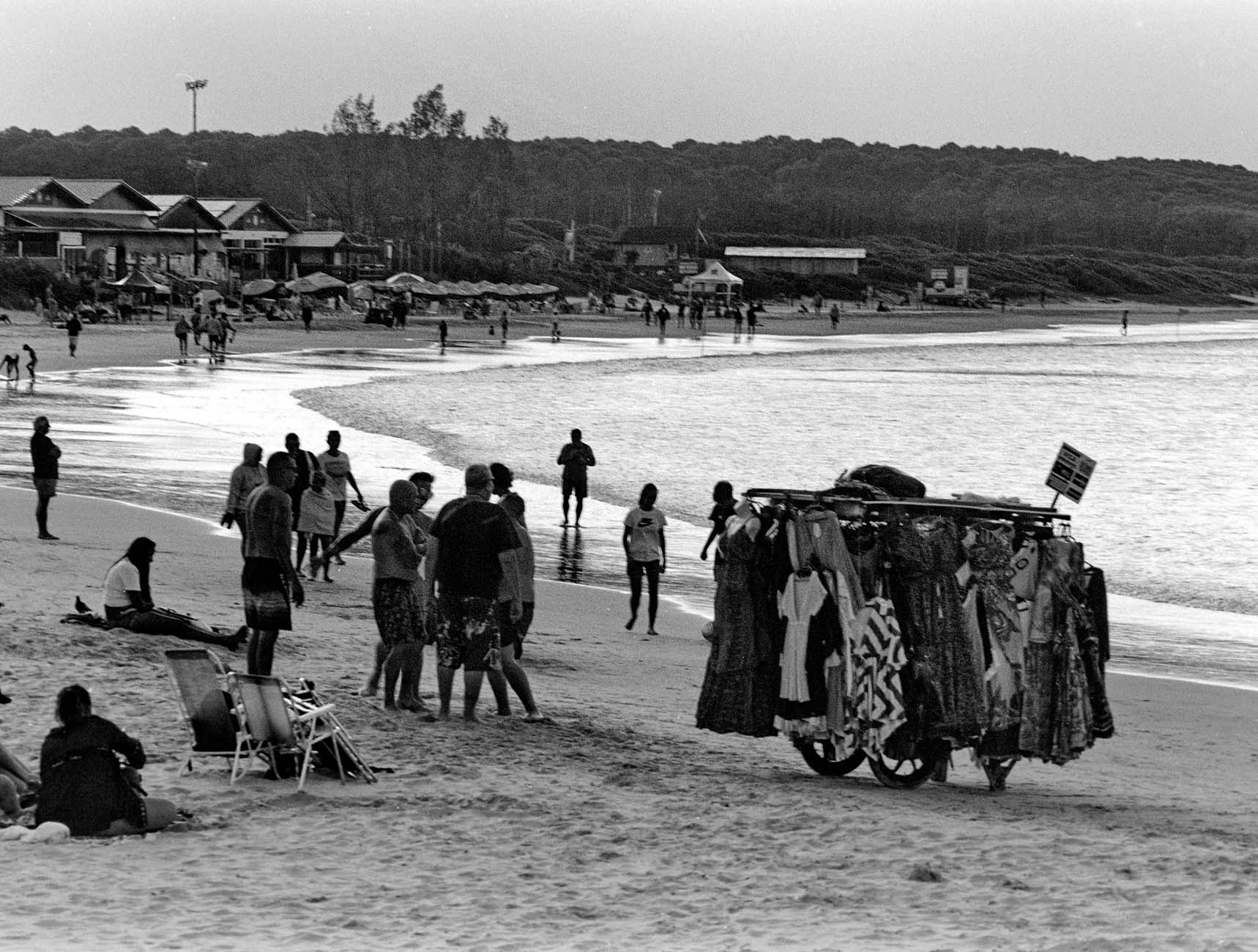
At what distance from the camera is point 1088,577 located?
865 cm

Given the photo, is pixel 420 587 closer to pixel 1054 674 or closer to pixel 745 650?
pixel 745 650

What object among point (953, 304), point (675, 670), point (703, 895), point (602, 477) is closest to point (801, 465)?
point (602, 477)

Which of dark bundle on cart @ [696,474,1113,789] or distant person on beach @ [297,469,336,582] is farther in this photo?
distant person on beach @ [297,469,336,582]

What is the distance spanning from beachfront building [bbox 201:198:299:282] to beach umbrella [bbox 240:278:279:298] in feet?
26.9

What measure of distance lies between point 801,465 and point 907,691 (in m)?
22.4

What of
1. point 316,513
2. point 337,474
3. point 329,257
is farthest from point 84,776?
point 329,257

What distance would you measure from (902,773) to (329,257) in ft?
287

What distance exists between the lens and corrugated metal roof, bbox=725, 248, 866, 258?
147 m

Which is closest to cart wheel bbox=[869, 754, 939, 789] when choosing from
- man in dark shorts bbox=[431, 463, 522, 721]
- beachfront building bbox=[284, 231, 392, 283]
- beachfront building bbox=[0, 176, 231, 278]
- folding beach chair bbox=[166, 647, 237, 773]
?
man in dark shorts bbox=[431, 463, 522, 721]

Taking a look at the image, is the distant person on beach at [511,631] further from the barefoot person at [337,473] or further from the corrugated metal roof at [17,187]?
the corrugated metal roof at [17,187]

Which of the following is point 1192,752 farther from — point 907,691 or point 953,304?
point 953,304

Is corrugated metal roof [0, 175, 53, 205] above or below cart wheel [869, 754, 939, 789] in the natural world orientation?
above

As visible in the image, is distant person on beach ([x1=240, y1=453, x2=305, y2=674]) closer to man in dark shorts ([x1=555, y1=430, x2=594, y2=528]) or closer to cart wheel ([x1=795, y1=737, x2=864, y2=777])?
cart wheel ([x1=795, y1=737, x2=864, y2=777])

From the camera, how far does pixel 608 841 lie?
7.29 m
